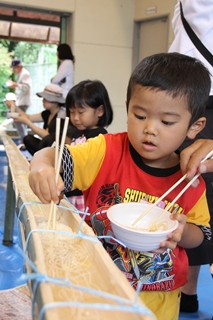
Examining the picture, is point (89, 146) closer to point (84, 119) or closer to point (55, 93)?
point (84, 119)

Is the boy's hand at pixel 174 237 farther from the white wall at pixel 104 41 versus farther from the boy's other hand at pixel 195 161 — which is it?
the white wall at pixel 104 41

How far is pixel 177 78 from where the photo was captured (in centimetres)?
112

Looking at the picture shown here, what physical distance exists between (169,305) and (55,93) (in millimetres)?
3893

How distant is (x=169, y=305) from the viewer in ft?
4.19

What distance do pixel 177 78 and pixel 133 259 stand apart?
1.92 feet

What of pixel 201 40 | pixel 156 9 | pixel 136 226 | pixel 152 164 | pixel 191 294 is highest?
pixel 156 9

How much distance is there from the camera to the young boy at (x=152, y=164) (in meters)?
1.12

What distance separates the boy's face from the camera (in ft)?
3.62

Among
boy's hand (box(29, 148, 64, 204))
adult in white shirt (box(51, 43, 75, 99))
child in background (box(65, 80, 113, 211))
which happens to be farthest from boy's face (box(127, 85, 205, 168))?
adult in white shirt (box(51, 43, 75, 99))

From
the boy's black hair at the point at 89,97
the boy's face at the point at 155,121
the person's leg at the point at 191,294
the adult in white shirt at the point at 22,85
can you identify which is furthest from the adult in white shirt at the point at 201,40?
the adult in white shirt at the point at 22,85

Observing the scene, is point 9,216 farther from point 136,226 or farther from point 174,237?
point 174,237

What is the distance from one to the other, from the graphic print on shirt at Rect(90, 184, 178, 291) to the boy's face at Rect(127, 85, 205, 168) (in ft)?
0.65

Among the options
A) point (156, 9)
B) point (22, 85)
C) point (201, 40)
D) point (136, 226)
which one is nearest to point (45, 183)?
point (136, 226)

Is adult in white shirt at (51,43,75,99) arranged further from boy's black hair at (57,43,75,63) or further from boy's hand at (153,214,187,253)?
boy's hand at (153,214,187,253)
